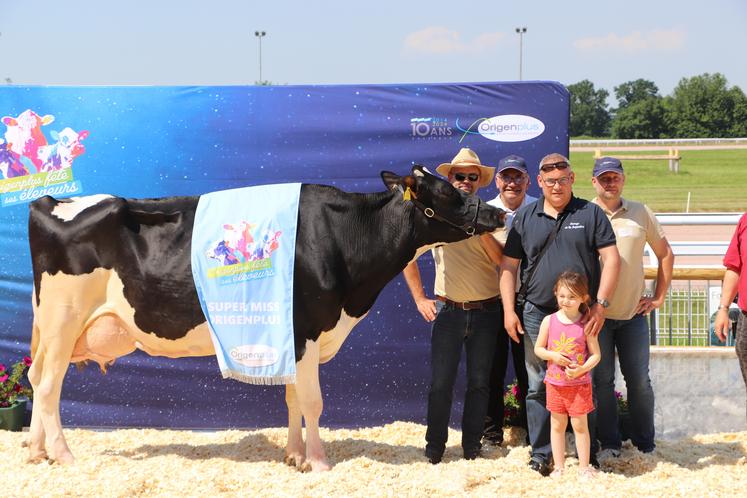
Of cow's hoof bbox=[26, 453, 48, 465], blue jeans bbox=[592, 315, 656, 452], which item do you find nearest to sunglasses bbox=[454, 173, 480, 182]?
blue jeans bbox=[592, 315, 656, 452]

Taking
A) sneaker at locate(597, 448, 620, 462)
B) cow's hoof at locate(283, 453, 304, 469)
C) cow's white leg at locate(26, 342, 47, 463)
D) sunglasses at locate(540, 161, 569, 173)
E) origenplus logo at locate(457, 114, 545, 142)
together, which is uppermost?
origenplus logo at locate(457, 114, 545, 142)

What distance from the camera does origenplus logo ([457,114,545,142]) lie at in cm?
715

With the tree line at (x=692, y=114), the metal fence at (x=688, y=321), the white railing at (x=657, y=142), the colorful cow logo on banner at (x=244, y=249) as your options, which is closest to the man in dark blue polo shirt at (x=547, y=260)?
the colorful cow logo on banner at (x=244, y=249)

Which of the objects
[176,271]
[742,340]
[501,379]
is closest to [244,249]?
[176,271]

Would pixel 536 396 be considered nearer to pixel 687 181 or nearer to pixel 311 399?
pixel 311 399

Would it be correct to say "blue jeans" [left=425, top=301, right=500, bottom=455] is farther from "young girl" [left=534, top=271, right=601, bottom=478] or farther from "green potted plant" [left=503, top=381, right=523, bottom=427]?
"green potted plant" [left=503, top=381, right=523, bottom=427]

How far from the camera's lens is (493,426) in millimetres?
6570

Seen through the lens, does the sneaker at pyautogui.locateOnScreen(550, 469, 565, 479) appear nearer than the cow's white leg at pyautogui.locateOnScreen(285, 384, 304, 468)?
Yes

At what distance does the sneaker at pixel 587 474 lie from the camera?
538 cm

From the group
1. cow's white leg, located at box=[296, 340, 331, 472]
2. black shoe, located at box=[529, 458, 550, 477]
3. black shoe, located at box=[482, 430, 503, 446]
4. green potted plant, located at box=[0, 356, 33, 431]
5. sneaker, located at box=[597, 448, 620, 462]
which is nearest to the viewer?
black shoe, located at box=[529, 458, 550, 477]

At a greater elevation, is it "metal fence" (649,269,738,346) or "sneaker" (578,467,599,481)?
"metal fence" (649,269,738,346)

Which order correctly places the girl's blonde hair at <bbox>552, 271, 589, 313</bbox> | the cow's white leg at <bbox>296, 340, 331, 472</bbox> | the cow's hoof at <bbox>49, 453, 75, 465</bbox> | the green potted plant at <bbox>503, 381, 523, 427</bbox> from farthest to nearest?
the green potted plant at <bbox>503, 381, 523, 427</bbox>, the cow's hoof at <bbox>49, 453, 75, 465</bbox>, the cow's white leg at <bbox>296, 340, 331, 472</bbox>, the girl's blonde hair at <bbox>552, 271, 589, 313</bbox>

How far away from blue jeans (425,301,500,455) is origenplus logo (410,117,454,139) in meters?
1.78

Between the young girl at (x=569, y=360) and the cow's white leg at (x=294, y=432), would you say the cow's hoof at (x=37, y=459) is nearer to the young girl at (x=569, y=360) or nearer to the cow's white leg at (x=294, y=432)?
the cow's white leg at (x=294, y=432)
